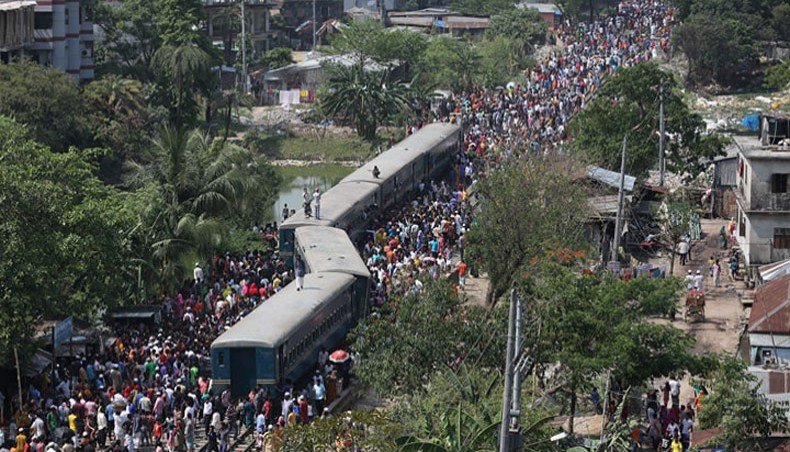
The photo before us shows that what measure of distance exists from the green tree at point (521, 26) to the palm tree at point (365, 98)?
19.9 meters

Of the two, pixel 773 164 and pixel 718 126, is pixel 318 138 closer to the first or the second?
pixel 718 126

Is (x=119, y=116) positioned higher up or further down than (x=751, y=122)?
higher up

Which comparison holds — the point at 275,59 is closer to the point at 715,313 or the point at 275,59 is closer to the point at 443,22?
the point at 443,22

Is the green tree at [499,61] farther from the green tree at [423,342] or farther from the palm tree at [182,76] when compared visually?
the green tree at [423,342]

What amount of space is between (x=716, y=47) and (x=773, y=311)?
47276mm

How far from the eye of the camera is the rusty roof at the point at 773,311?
3347 cm

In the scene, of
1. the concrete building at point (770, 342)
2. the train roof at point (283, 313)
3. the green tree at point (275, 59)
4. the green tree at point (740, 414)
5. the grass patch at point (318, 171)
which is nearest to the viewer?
→ the green tree at point (740, 414)

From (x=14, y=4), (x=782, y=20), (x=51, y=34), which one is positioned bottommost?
(x=782, y=20)

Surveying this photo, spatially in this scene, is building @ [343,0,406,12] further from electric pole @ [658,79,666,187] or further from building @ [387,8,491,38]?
electric pole @ [658,79,666,187]

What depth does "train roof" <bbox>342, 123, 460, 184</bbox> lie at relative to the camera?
171 feet

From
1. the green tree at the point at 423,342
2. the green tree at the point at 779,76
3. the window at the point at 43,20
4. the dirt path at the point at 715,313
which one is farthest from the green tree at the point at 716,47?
the green tree at the point at 423,342

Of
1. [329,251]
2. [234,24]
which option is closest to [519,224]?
[329,251]

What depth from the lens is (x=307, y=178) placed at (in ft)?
234

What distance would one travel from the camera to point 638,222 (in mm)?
49594
